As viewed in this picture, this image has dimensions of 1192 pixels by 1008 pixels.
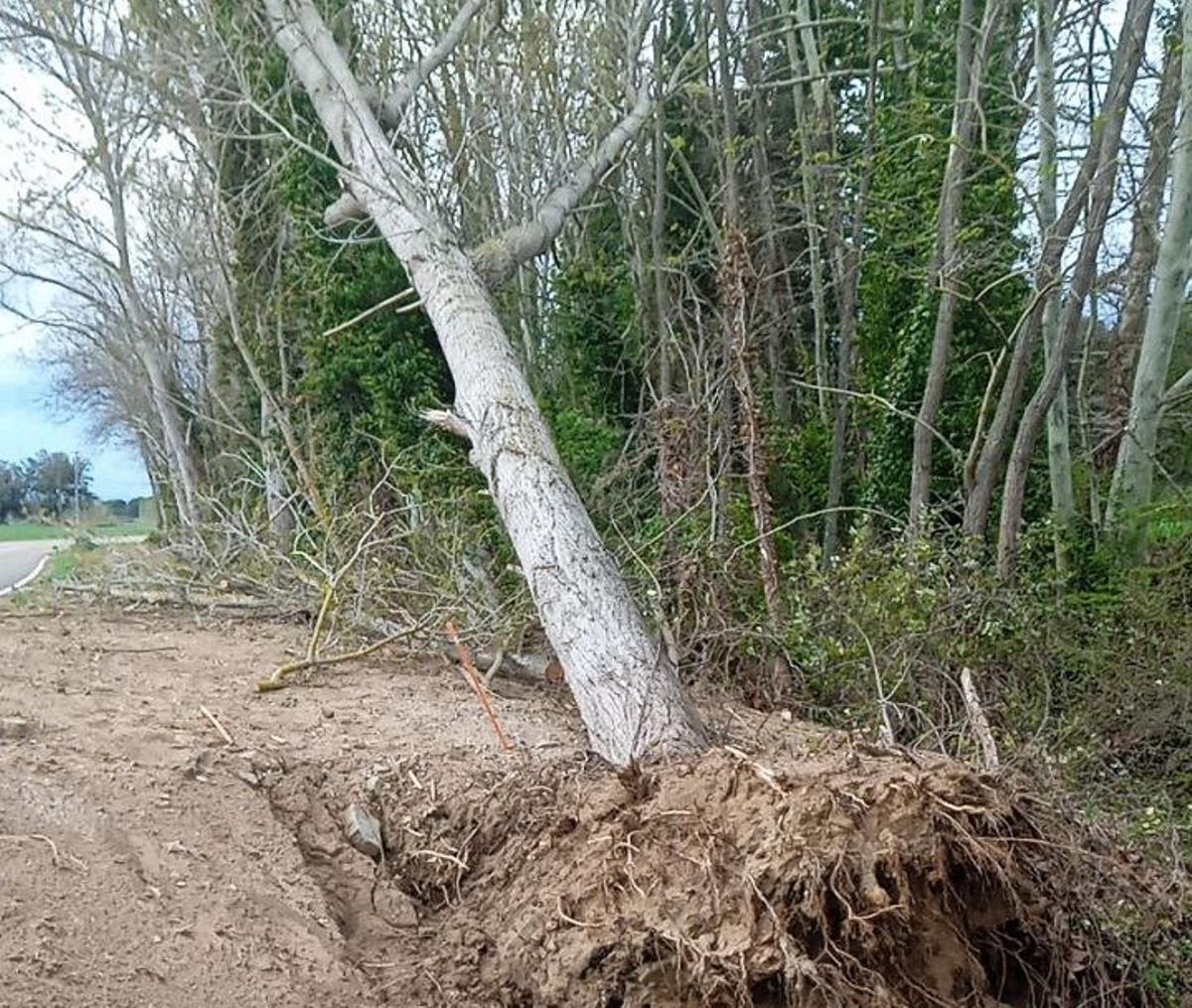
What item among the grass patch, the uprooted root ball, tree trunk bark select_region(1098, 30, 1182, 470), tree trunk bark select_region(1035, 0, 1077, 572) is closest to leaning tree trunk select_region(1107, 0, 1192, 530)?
tree trunk bark select_region(1098, 30, 1182, 470)

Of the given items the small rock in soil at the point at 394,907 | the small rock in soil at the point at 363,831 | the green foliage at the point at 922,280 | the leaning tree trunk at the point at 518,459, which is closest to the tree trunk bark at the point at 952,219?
the green foliage at the point at 922,280

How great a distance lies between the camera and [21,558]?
13.3 meters

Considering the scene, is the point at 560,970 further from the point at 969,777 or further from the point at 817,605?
the point at 817,605

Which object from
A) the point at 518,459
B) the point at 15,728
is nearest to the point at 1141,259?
the point at 518,459

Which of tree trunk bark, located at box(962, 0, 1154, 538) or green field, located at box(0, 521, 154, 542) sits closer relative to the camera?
tree trunk bark, located at box(962, 0, 1154, 538)

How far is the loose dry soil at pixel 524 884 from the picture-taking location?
2.36 meters

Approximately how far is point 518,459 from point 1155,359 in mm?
5111

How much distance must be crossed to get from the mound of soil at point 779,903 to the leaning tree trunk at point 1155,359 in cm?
510

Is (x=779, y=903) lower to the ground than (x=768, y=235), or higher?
lower

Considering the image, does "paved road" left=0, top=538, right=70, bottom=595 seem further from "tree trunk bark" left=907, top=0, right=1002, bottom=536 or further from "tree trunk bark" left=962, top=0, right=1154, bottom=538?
"tree trunk bark" left=962, top=0, right=1154, bottom=538

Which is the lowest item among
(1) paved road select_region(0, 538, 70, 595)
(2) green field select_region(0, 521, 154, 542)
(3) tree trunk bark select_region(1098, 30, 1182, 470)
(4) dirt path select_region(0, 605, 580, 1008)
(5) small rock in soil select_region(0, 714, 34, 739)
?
(4) dirt path select_region(0, 605, 580, 1008)

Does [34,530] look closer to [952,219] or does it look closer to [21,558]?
[21,558]

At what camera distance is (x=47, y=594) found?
7.27 metres

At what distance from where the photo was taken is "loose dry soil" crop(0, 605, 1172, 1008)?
2.36 m
